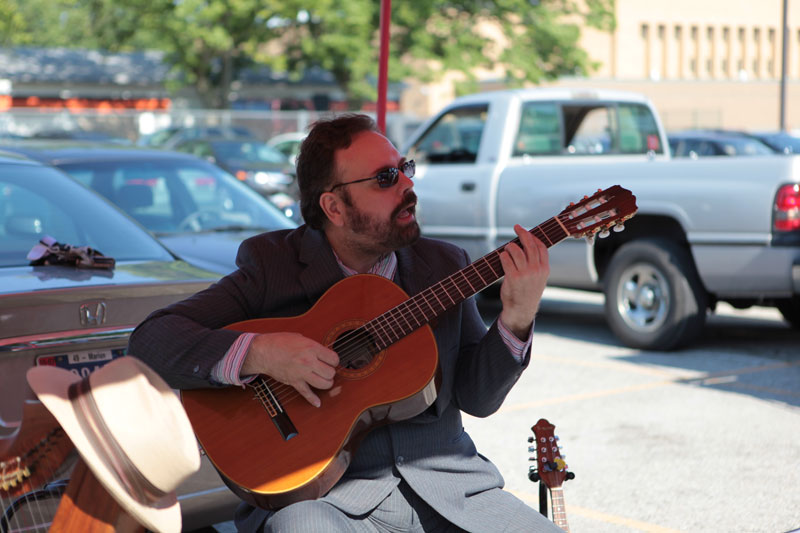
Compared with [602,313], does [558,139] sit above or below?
above

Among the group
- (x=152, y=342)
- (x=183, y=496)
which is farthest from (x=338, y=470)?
(x=183, y=496)

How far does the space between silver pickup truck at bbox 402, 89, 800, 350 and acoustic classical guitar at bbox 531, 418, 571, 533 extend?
196 inches

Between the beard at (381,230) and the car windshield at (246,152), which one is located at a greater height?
the beard at (381,230)

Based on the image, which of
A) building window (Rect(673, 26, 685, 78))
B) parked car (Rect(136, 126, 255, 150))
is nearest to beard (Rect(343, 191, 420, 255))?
parked car (Rect(136, 126, 255, 150))

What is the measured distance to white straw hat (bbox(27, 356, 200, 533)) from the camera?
1748mm

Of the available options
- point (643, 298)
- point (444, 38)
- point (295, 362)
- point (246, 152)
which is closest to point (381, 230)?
point (295, 362)

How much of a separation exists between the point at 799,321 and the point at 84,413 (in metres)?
8.34

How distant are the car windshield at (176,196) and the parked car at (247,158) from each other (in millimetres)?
11697

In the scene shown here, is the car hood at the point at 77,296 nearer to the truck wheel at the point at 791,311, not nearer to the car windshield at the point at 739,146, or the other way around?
the truck wheel at the point at 791,311

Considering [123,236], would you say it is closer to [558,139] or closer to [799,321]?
[558,139]

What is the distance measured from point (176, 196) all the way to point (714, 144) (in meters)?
12.3

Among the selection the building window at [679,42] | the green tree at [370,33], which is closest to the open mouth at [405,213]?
the green tree at [370,33]

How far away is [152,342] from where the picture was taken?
274cm

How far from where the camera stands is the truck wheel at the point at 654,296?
8016 mm
